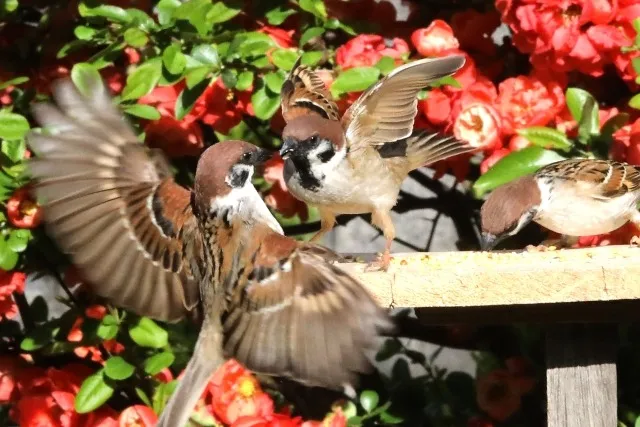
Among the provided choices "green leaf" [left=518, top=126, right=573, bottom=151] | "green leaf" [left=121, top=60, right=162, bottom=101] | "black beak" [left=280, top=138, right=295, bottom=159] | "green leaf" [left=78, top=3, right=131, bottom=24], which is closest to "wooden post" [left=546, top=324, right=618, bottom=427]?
"green leaf" [left=518, top=126, right=573, bottom=151]

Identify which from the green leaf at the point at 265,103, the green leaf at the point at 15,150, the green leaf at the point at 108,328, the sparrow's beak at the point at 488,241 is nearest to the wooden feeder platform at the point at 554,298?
the sparrow's beak at the point at 488,241

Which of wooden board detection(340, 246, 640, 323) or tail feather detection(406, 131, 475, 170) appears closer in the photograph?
wooden board detection(340, 246, 640, 323)

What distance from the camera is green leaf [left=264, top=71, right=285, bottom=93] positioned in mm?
2236

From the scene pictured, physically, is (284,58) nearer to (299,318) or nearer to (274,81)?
(274,81)

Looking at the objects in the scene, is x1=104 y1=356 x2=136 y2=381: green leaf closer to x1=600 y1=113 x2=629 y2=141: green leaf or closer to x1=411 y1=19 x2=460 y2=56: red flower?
x1=411 y1=19 x2=460 y2=56: red flower

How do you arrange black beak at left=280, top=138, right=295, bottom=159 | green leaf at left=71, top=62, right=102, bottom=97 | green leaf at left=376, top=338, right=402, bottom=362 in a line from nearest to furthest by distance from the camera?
black beak at left=280, top=138, right=295, bottom=159 < green leaf at left=71, top=62, right=102, bottom=97 < green leaf at left=376, top=338, right=402, bottom=362

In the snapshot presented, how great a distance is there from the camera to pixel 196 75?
2.19 metres

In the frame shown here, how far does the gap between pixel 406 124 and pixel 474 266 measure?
0.52 meters

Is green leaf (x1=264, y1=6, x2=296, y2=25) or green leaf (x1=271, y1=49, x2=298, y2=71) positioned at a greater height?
green leaf (x1=271, y1=49, x2=298, y2=71)

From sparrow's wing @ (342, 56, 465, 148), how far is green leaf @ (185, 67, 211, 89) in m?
0.27

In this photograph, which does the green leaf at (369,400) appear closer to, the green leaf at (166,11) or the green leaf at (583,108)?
the green leaf at (583,108)

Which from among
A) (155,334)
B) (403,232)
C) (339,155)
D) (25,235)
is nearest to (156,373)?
(155,334)

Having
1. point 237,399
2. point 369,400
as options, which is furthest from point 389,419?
point 237,399

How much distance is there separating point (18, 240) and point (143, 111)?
35 cm
